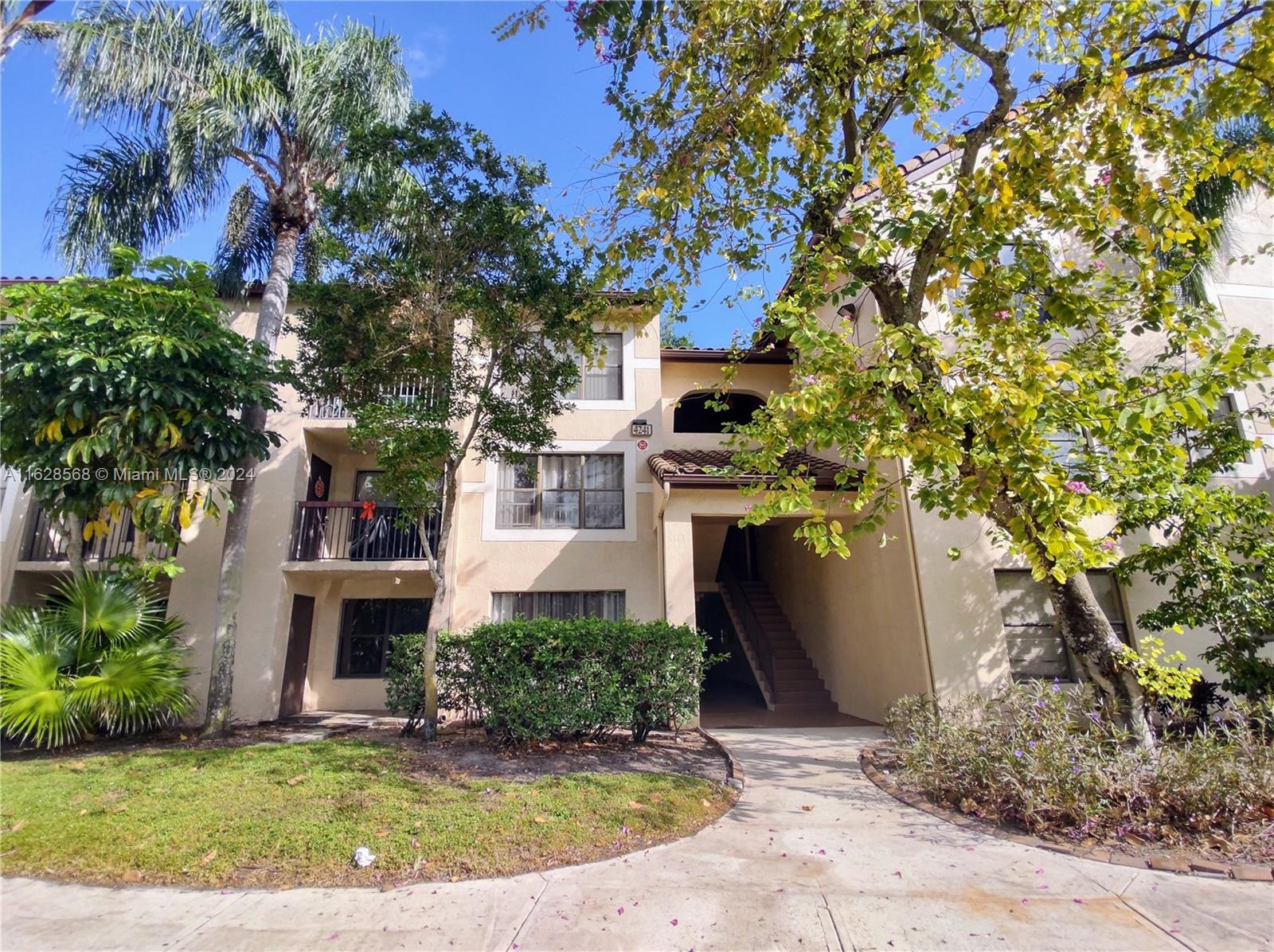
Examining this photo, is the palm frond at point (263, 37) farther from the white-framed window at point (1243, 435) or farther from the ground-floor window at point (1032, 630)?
the white-framed window at point (1243, 435)

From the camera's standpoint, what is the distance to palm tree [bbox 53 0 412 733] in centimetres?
988

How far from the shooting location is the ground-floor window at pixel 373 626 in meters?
12.6

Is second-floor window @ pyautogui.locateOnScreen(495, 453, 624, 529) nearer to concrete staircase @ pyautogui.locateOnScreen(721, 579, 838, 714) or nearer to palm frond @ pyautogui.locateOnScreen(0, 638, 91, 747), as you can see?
concrete staircase @ pyautogui.locateOnScreen(721, 579, 838, 714)

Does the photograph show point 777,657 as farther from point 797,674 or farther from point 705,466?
point 705,466

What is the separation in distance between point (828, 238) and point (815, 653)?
9.24 meters

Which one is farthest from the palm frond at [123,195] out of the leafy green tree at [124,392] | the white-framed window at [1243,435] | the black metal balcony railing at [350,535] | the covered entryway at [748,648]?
the white-framed window at [1243,435]

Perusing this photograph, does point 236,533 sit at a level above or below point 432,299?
below

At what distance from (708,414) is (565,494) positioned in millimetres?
4224

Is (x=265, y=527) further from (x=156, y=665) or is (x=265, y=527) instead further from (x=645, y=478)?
(x=645, y=478)

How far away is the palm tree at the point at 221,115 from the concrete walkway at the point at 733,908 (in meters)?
6.85

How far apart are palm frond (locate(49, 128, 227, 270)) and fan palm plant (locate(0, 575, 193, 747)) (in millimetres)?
6227

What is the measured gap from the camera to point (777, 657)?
1301 centimetres

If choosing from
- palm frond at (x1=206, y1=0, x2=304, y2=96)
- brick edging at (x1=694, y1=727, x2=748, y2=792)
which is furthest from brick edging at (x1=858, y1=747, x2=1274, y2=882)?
palm frond at (x1=206, y1=0, x2=304, y2=96)

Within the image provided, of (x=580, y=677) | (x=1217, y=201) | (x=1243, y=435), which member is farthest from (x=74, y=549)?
(x=1243, y=435)
